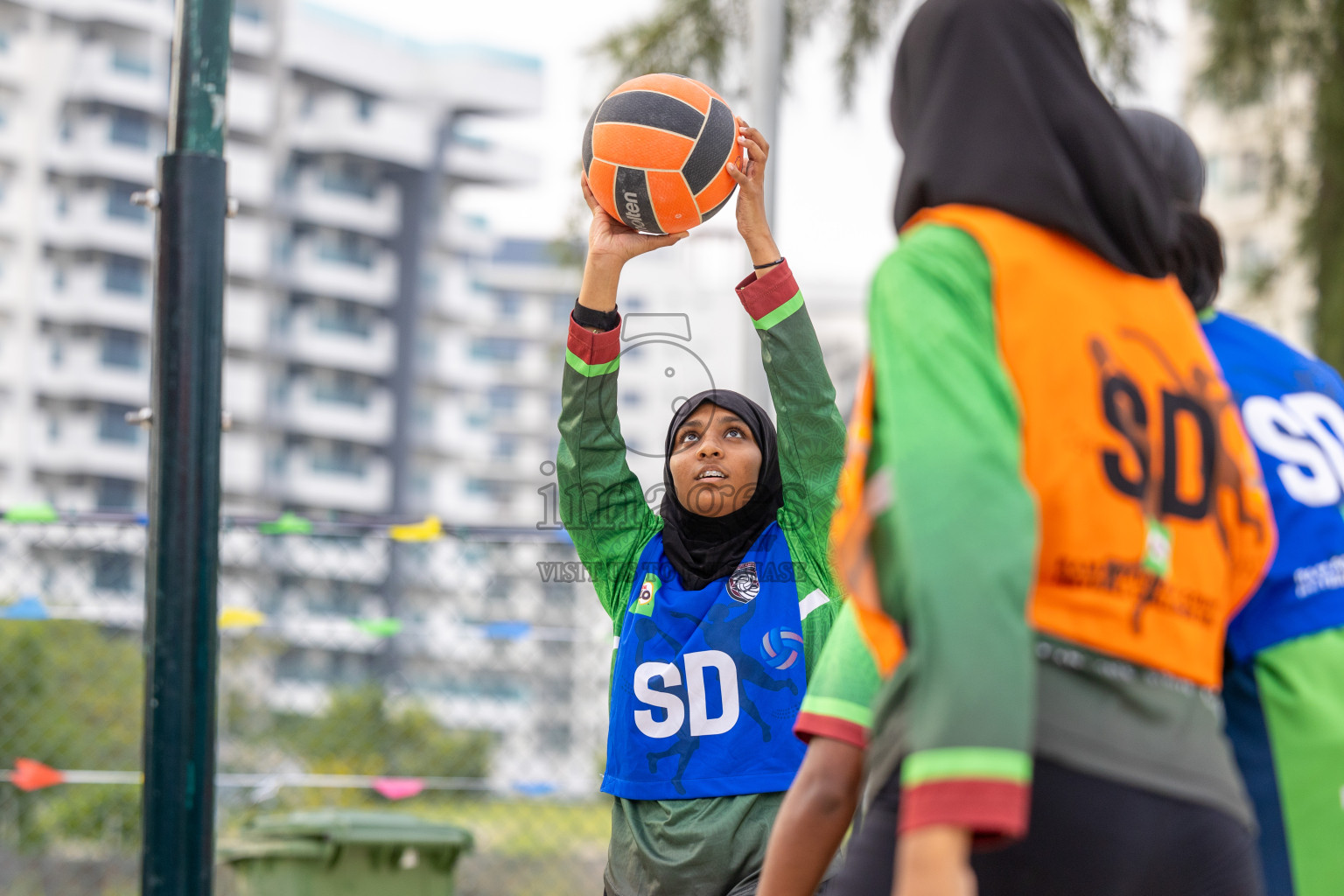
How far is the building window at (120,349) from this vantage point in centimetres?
8506

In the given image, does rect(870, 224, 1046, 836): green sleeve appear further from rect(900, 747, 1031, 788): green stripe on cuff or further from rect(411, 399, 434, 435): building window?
rect(411, 399, 434, 435): building window

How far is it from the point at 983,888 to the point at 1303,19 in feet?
29.5

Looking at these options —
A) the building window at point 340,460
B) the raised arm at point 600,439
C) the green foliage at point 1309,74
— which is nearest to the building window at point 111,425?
the building window at point 340,460

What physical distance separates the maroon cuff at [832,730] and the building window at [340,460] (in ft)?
310

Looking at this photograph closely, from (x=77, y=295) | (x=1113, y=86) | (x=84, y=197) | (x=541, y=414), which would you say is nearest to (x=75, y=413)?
(x=77, y=295)

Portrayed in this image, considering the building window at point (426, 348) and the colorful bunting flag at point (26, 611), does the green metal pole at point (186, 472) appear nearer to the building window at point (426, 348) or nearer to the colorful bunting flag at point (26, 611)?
the colorful bunting flag at point (26, 611)

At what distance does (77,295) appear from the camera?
84438 millimetres

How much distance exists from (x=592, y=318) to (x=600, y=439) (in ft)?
0.95

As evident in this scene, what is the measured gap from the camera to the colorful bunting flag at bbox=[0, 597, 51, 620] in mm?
5840

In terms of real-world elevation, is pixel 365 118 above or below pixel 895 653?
above

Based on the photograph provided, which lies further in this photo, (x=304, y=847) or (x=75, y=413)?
(x=75, y=413)

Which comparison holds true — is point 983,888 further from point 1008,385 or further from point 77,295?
point 77,295

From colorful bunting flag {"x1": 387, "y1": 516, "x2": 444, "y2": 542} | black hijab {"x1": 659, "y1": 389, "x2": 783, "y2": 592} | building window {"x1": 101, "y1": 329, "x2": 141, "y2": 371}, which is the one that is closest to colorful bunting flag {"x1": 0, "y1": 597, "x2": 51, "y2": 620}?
colorful bunting flag {"x1": 387, "y1": 516, "x2": 444, "y2": 542}

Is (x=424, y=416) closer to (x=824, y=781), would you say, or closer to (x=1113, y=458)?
(x=824, y=781)
